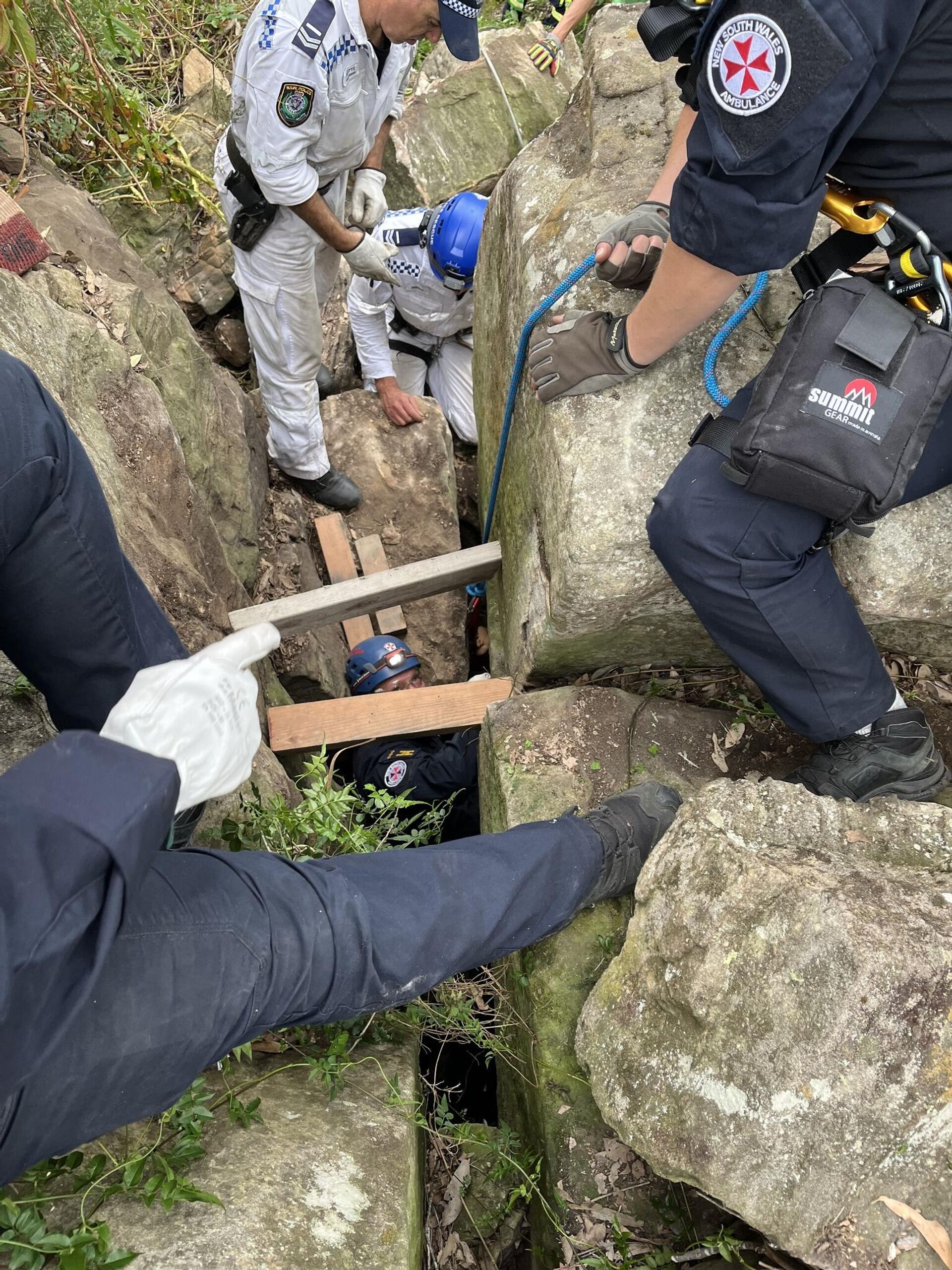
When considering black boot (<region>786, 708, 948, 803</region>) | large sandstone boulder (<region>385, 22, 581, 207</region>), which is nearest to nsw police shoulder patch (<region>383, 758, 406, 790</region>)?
black boot (<region>786, 708, 948, 803</region>)

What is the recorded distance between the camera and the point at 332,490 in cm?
459

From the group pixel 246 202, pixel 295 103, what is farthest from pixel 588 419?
pixel 246 202

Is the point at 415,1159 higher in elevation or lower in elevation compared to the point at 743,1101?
lower

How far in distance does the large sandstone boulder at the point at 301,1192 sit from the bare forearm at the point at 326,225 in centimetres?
325

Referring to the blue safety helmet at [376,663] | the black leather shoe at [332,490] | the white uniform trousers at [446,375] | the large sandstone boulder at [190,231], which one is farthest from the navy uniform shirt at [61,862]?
the white uniform trousers at [446,375]

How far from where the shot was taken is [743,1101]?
5.14 feet

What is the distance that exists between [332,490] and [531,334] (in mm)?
2159

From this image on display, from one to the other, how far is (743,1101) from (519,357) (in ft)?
6.94

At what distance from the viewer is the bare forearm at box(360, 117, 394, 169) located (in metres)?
4.38

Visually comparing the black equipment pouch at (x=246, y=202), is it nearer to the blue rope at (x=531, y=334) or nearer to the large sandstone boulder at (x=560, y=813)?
the blue rope at (x=531, y=334)

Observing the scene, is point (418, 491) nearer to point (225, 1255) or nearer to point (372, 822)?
point (372, 822)

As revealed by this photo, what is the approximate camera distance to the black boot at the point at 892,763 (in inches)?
82.5

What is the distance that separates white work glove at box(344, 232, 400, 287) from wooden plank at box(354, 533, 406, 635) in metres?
1.27

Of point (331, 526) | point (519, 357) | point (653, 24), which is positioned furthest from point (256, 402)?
point (653, 24)
